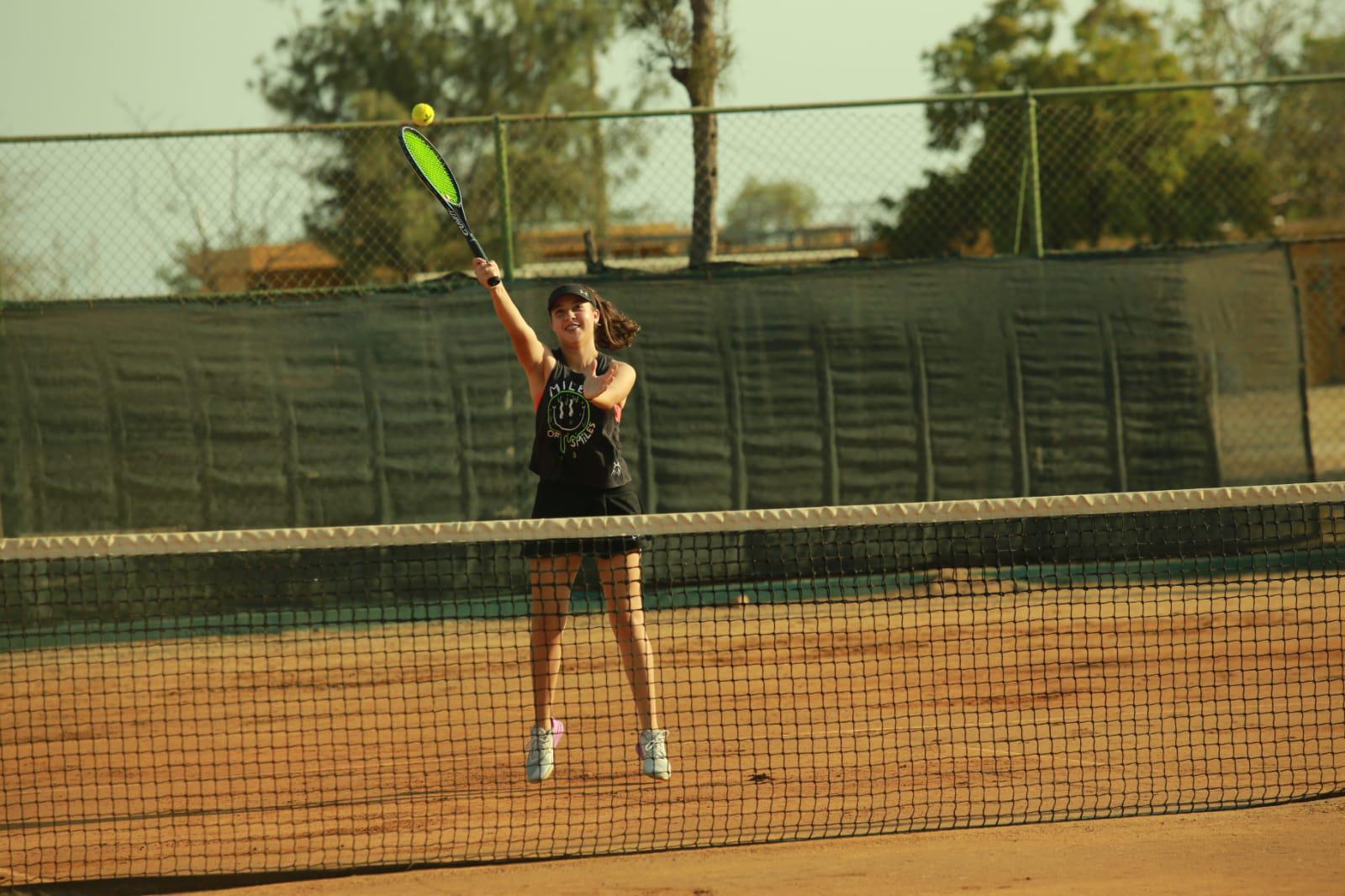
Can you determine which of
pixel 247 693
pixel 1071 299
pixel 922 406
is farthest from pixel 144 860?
pixel 1071 299

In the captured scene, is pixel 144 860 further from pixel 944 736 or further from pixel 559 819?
pixel 944 736

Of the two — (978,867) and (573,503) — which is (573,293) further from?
(978,867)

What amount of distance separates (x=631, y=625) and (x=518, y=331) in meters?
1.06

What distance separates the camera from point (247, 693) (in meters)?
6.81

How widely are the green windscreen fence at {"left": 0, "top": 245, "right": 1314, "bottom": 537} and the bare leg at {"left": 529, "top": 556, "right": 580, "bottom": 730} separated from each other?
12.7 ft

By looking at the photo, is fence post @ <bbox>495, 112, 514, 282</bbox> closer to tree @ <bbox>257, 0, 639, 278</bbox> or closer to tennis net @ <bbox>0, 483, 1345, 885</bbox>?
tennis net @ <bbox>0, 483, 1345, 885</bbox>

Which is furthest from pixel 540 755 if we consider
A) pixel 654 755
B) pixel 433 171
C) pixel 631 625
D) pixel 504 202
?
pixel 504 202

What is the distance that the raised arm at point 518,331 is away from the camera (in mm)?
4758

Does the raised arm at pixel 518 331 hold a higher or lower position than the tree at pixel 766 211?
lower

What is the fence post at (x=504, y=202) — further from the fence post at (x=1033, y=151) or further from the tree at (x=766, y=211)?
the fence post at (x=1033, y=151)

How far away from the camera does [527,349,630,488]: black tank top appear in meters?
4.77

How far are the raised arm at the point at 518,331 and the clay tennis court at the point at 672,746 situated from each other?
57.0 inches

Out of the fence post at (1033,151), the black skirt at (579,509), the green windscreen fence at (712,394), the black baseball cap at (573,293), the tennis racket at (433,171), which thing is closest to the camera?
the black skirt at (579,509)

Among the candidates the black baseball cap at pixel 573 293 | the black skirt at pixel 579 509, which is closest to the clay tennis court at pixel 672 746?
the black skirt at pixel 579 509
